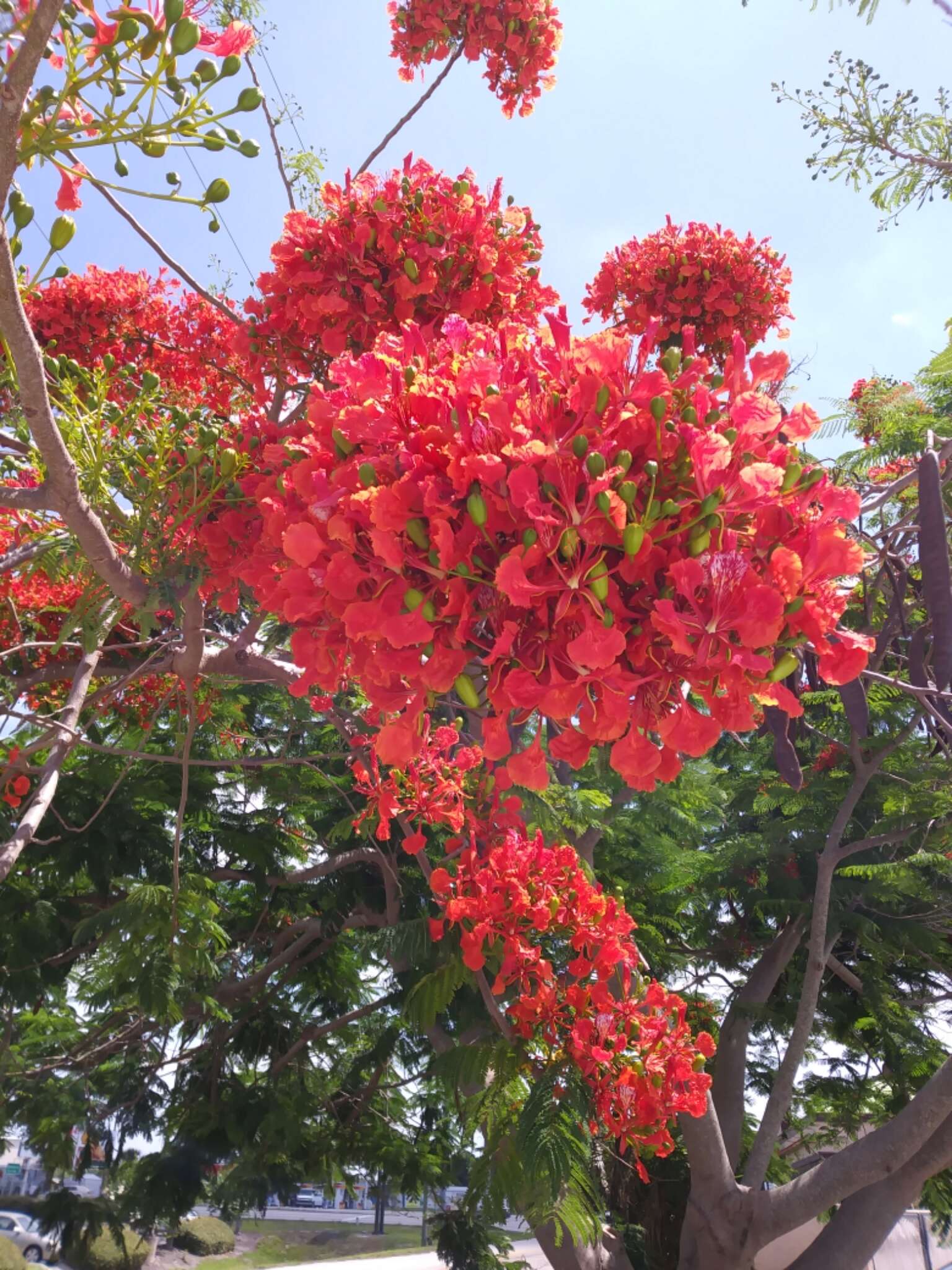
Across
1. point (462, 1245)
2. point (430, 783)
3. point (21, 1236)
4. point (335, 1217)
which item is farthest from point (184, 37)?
point (21, 1236)

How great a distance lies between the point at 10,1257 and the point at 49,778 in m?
11.0

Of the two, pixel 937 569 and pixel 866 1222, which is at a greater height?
pixel 937 569

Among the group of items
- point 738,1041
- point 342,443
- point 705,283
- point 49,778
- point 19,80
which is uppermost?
point 705,283

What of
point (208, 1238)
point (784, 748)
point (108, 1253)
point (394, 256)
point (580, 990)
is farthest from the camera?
point (208, 1238)

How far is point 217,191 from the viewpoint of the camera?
1609 millimetres

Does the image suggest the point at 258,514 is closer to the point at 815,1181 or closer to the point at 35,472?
the point at 35,472

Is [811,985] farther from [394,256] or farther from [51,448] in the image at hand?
[51,448]

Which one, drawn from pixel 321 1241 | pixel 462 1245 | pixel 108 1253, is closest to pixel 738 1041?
pixel 462 1245

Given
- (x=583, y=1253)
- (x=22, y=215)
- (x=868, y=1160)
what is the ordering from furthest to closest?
(x=583, y=1253), (x=868, y=1160), (x=22, y=215)

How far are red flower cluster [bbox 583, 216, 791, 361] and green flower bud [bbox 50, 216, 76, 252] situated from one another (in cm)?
245

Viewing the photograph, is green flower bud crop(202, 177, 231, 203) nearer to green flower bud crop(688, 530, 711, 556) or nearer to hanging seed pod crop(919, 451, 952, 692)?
green flower bud crop(688, 530, 711, 556)

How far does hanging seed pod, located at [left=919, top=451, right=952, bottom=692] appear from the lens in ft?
5.73

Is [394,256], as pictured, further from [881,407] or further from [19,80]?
[881,407]

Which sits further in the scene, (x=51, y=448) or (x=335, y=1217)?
(x=335, y=1217)
